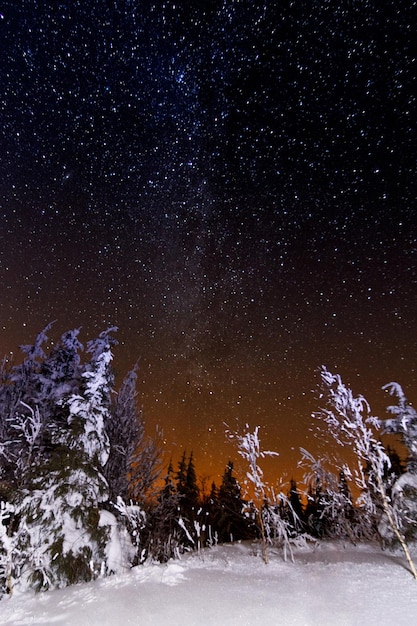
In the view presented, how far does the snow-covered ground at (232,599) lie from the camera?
5.87 meters

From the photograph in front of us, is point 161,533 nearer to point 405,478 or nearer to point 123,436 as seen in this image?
point 123,436

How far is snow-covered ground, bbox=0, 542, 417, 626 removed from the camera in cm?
587

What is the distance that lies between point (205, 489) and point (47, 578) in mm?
21262

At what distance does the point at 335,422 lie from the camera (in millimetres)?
10133

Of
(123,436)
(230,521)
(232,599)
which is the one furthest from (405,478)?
Result: (230,521)

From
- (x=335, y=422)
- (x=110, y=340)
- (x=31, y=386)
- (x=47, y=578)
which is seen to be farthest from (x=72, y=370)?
(x=335, y=422)

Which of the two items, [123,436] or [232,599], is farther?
[123,436]

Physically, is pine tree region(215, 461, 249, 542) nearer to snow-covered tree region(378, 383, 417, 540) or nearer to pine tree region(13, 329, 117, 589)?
snow-covered tree region(378, 383, 417, 540)

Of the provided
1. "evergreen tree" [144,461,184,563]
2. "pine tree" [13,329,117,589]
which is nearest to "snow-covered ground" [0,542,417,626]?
"pine tree" [13,329,117,589]

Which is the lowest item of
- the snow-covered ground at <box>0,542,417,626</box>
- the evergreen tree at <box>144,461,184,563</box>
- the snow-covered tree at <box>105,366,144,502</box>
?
the snow-covered ground at <box>0,542,417,626</box>

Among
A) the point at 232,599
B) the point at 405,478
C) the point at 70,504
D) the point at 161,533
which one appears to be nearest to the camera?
the point at 232,599

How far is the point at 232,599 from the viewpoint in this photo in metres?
6.86

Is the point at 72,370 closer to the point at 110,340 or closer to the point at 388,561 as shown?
the point at 110,340

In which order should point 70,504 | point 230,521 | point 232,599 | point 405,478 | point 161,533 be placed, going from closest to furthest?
point 232,599
point 70,504
point 405,478
point 161,533
point 230,521
